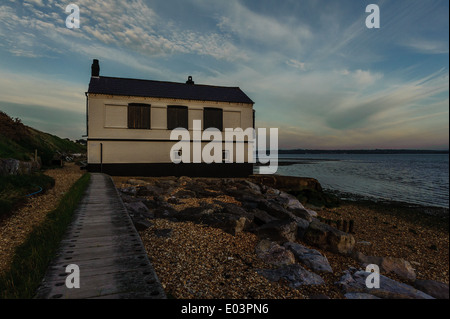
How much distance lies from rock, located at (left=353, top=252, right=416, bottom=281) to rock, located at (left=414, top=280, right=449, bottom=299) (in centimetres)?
32

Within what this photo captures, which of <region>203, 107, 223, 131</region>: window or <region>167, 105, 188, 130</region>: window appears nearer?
<region>167, 105, 188, 130</region>: window

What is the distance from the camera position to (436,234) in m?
11.9

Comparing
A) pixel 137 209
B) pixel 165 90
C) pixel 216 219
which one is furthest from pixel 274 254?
pixel 165 90

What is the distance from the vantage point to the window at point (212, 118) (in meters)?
21.5

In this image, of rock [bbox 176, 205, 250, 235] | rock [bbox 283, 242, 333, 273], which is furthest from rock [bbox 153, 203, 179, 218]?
rock [bbox 283, 242, 333, 273]

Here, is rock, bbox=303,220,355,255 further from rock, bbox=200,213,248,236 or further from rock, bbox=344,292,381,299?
rock, bbox=344,292,381,299

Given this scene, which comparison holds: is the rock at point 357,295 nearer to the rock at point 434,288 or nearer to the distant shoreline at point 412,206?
the rock at point 434,288

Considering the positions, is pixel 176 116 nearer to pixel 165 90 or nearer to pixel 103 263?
pixel 165 90

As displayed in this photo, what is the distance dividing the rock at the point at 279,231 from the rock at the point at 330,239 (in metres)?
0.57

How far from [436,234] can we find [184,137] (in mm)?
18212

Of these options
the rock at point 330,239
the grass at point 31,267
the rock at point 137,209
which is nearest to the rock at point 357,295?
the rock at point 330,239

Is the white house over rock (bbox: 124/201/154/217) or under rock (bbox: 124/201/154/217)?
over

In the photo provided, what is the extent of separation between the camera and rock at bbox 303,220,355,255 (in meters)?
6.65
